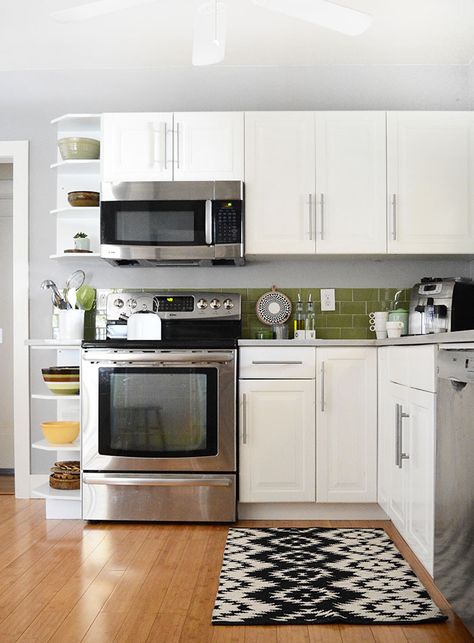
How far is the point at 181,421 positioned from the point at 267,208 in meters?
1.21

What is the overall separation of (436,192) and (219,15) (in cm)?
170

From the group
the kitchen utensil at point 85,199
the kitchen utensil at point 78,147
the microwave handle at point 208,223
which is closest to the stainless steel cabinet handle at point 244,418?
the microwave handle at point 208,223

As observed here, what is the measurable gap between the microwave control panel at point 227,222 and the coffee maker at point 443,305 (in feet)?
3.29

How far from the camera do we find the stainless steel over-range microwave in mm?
4125

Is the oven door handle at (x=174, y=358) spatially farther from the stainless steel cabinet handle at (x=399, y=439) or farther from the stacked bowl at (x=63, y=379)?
the stainless steel cabinet handle at (x=399, y=439)

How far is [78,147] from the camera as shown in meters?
4.32

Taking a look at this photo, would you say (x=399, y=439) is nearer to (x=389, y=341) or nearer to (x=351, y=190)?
(x=389, y=341)

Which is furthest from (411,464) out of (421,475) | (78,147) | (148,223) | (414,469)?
(78,147)

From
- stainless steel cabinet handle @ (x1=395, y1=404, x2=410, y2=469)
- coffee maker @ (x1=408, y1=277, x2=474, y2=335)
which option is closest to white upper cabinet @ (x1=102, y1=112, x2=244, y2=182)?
coffee maker @ (x1=408, y1=277, x2=474, y2=335)

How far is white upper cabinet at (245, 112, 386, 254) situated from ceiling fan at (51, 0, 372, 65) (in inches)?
44.5

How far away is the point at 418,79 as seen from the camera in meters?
4.53

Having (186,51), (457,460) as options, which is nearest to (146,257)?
(186,51)

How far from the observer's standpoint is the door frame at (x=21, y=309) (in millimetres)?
4570

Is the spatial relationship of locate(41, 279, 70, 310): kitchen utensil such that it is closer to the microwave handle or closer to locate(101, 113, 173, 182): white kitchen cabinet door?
locate(101, 113, 173, 182): white kitchen cabinet door
